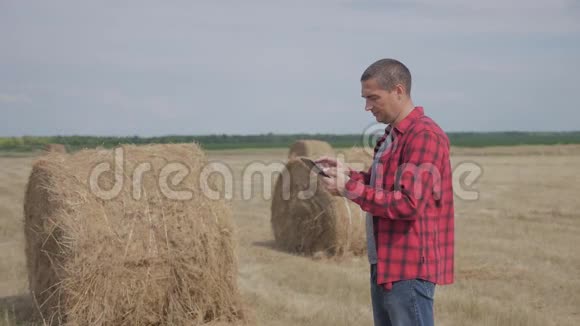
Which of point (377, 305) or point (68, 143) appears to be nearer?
point (377, 305)

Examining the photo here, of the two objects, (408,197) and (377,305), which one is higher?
(408,197)

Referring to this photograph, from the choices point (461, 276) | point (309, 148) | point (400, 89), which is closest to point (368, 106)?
point (400, 89)

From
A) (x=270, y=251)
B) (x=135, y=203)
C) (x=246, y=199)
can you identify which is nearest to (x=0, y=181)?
(x=246, y=199)

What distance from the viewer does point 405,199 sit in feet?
10.3

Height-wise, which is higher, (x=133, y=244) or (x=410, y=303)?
(x=410, y=303)

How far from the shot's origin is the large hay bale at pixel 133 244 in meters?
5.81

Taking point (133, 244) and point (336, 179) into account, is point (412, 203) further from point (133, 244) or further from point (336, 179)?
point (133, 244)

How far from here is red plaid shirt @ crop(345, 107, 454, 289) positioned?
3.16 meters

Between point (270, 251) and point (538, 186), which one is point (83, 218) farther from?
point (538, 186)

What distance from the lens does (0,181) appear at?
2094 cm

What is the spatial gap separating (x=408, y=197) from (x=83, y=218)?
371 centimetres

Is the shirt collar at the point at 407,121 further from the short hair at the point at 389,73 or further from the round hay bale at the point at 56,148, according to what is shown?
the round hay bale at the point at 56,148

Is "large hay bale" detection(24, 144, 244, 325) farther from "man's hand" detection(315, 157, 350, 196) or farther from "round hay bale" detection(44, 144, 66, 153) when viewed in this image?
"man's hand" detection(315, 157, 350, 196)

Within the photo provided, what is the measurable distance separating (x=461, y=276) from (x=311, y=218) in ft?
10.2
